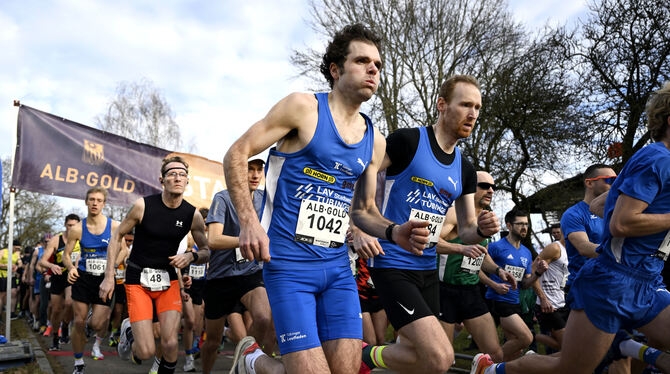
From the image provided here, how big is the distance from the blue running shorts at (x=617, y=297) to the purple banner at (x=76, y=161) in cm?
894

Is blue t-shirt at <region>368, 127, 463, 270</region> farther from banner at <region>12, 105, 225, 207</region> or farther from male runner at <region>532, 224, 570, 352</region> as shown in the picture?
banner at <region>12, 105, 225, 207</region>

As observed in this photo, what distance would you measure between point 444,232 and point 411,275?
2225 mm

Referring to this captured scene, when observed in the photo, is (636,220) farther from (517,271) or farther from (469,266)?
(517,271)

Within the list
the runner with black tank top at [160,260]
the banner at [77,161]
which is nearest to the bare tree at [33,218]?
the banner at [77,161]

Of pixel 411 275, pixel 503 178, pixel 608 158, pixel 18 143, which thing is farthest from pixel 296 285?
pixel 503 178

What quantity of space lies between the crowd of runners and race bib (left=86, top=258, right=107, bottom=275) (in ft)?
9.68

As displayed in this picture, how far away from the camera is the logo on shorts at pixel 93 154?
11.2m

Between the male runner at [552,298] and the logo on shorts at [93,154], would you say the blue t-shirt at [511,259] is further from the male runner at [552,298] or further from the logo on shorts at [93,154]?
the logo on shorts at [93,154]

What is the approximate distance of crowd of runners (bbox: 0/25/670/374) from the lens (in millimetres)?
3074

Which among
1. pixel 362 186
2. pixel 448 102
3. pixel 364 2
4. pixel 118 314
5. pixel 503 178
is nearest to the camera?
pixel 362 186

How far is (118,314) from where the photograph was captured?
11.2 metres

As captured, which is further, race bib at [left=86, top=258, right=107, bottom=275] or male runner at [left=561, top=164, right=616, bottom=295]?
race bib at [left=86, top=258, right=107, bottom=275]

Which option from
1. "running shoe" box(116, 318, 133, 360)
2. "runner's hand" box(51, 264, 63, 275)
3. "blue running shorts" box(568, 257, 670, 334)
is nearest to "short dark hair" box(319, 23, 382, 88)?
"blue running shorts" box(568, 257, 670, 334)

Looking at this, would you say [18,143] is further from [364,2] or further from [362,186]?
[364,2]
